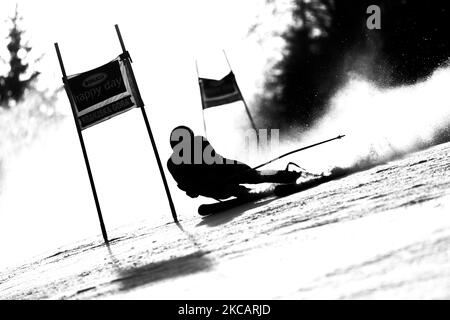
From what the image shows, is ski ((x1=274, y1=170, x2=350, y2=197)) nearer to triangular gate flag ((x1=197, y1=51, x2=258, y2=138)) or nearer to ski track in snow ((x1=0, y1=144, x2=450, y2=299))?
ski track in snow ((x1=0, y1=144, x2=450, y2=299))

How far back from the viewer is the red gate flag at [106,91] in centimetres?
1125

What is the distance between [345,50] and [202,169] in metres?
19.2

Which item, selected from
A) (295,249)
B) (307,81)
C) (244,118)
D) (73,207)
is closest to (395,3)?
(307,81)

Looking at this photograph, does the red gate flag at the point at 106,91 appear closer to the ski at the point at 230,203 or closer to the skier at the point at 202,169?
the skier at the point at 202,169

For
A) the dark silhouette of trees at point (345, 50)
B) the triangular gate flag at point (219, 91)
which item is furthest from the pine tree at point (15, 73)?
the triangular gate flag at point (219, 91)

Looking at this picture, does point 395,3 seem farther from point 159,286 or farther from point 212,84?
point 159,286

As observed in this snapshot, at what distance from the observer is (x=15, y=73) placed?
4553cm

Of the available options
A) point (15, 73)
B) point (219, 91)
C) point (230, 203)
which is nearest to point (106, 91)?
point (230, 203)

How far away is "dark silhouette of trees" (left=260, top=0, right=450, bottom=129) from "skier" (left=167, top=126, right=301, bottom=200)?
640 inches

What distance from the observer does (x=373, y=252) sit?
4082 mm

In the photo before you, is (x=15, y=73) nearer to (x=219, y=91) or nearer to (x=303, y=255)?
(x=219, y=91)

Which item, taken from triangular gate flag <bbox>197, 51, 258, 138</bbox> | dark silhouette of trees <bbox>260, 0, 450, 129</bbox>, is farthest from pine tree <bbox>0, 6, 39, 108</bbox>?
triangular gate flag <bbox>197, 51, 258, 138</bbox>

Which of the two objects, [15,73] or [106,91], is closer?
[106,91]

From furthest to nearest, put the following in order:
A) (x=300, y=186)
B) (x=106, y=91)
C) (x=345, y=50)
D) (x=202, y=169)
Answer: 1. (x=345, y=50)
2. (x=106, y=91)
3. (x=300, y=186)
4. (x=202, y=169)
